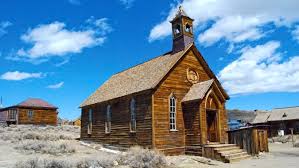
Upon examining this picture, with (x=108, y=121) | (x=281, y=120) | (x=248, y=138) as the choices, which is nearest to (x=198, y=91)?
(x=248, y=138)

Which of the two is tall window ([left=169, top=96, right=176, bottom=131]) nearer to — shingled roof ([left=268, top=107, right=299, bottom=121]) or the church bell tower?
the church bell tower

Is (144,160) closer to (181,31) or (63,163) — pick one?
(63,163)

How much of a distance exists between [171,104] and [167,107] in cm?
53

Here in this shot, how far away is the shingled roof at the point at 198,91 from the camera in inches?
862

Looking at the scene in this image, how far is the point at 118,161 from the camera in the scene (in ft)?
58.1

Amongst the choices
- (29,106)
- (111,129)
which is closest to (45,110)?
(29,106)

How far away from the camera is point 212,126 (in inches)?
941

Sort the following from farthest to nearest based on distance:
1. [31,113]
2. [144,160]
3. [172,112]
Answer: [31,113] → [172,112] → [144,160]

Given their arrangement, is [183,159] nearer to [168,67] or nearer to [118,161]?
[118,161]

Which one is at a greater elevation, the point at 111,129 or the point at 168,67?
the point at 168,67

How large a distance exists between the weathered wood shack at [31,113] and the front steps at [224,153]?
37.8 m

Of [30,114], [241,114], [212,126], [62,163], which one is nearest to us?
[62,163]

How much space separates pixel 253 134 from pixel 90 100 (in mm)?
15119

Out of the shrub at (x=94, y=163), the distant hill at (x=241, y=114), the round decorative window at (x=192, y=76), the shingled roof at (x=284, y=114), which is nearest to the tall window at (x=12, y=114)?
the round decorative window at (x=192, y=76)
